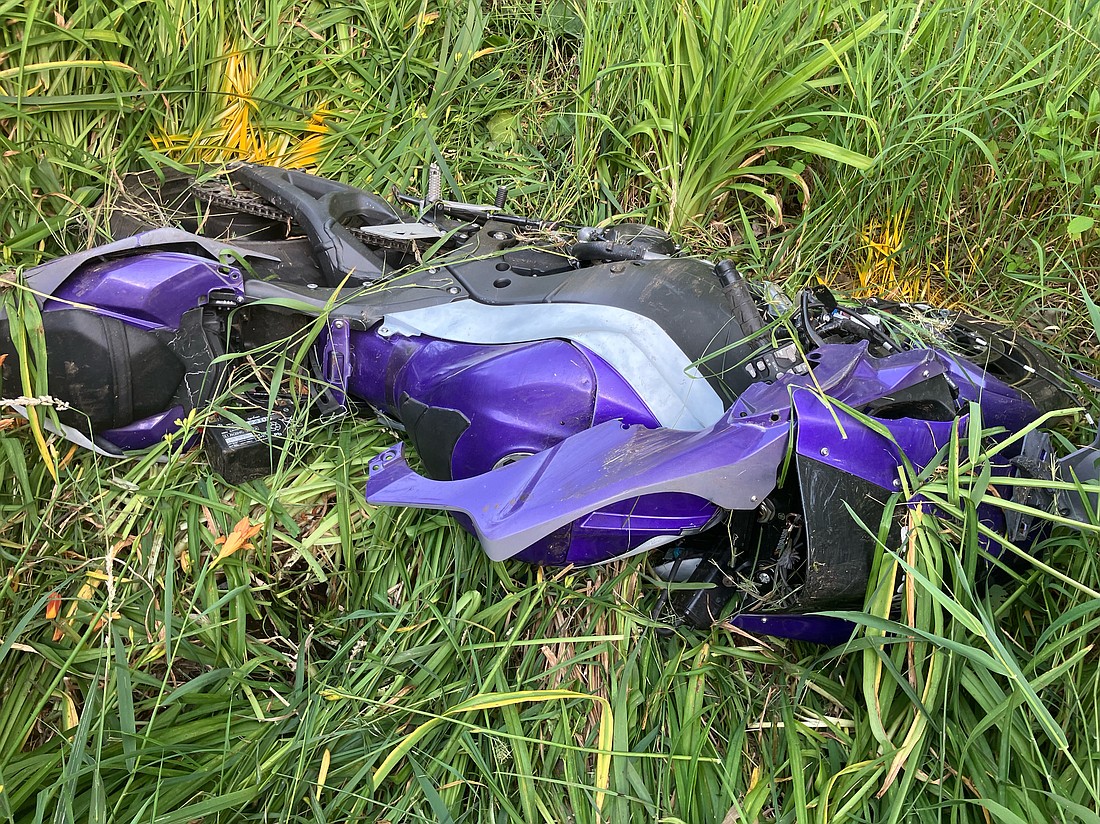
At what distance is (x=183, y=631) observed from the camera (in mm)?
1479

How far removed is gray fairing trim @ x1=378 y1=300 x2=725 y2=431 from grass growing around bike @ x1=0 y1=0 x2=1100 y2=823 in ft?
1.18

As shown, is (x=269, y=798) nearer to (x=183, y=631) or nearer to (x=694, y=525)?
(x=183, y=631)

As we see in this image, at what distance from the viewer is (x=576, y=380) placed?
139 cm

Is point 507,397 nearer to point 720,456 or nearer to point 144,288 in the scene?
point 720,456

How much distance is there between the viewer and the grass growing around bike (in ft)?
4.12

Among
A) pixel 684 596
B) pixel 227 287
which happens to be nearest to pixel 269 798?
pixel 684 596

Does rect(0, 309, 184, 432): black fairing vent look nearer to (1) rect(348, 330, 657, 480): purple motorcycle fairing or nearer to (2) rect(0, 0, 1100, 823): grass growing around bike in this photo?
(2) rect(0, 0, 1100, 823): grass growing around bike

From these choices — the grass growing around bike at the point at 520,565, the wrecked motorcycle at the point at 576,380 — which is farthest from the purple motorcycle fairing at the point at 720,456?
the grass growing around bike at the point at 520,565

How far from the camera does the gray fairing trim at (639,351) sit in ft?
4.54

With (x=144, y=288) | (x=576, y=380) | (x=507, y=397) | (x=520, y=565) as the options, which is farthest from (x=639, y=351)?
(x=144, y=288)

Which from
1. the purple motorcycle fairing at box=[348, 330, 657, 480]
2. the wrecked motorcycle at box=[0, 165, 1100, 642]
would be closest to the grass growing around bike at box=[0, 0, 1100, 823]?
the wrecked motorcycle at box=[0, 165, 1100, 642]

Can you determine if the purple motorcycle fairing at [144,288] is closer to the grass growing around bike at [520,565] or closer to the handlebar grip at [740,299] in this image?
the grass growing around bike at [520,565]

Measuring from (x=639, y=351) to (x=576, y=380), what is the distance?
0.42 ft

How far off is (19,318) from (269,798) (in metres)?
1.05
